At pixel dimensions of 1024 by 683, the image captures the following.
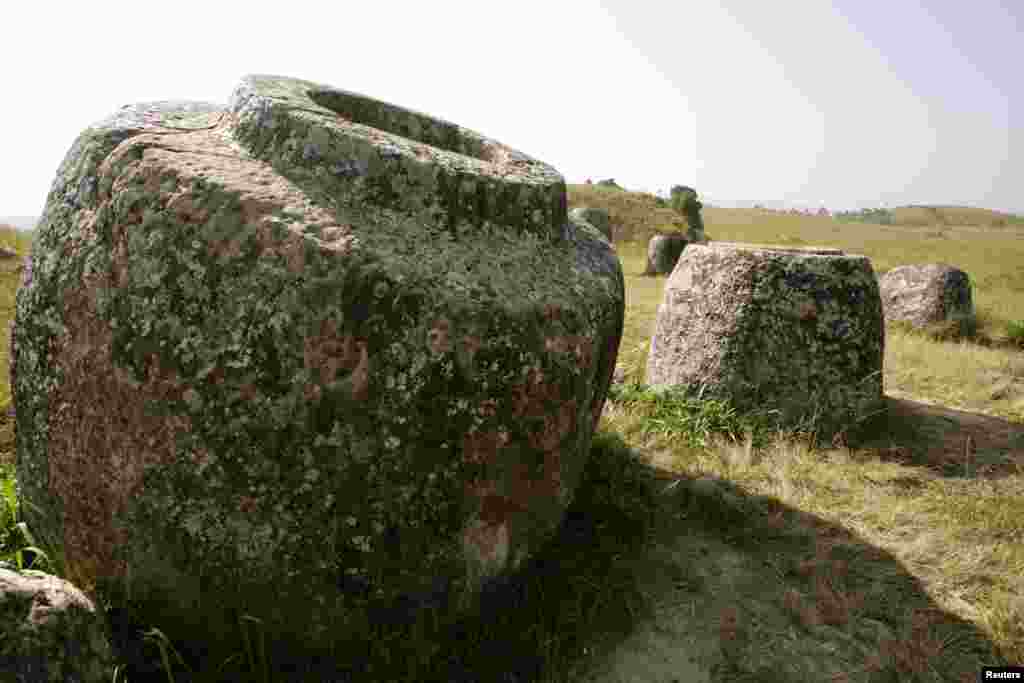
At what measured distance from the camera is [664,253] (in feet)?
60.1

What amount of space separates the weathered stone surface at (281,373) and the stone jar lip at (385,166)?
13 millimetres

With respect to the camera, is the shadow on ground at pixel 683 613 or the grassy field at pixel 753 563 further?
the grassy field at pixel 753 563

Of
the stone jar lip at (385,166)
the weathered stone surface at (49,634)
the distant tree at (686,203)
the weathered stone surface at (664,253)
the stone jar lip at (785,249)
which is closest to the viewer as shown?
the weathered stone surface at (49,634)

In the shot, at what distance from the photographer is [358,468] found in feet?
7.96

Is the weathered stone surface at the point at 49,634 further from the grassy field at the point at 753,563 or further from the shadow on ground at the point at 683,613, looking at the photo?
the shadow on ground at the point at 683,613

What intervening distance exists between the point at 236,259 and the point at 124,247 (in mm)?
486

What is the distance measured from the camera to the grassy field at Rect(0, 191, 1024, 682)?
3.01 m

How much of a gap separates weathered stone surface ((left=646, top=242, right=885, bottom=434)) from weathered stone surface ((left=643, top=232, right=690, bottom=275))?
12558mm

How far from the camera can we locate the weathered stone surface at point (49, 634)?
1975 mm

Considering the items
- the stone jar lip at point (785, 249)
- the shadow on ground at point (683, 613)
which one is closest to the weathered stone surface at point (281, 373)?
the shadow on ground at point (683, 613)

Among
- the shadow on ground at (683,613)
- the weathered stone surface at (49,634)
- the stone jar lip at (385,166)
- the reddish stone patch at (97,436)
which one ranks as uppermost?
the stone jar lip at (385,166)

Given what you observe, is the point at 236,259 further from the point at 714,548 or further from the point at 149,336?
the point at 714,548

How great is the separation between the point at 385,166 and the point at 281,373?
3.17ft

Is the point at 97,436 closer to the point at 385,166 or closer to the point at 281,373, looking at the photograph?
the point at 281,373
